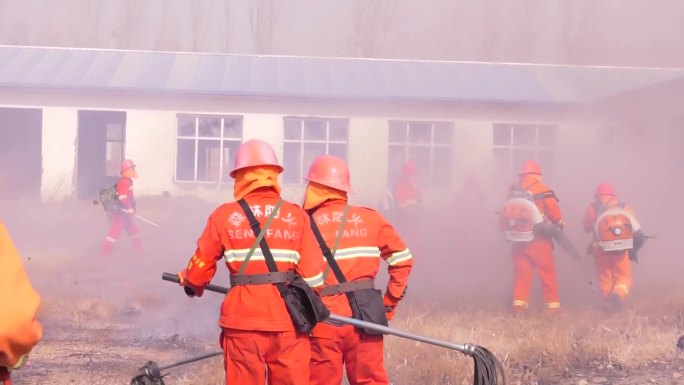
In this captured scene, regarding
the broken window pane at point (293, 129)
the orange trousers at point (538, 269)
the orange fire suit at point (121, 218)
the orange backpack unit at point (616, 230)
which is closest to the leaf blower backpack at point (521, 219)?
the orange trousers at point (538, 269)

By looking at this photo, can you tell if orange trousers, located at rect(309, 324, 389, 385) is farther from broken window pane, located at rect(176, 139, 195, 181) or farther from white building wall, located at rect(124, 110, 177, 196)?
broken window pane, located at rect(176, 139, 195, 181)

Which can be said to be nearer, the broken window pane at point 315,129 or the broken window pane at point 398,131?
the broken window pane at point 398,131

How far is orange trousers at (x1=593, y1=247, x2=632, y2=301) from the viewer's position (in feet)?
28.1

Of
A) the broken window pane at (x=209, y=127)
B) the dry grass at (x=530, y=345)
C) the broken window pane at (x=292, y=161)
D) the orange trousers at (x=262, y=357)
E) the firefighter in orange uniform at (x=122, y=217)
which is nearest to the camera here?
the orange trousers at (x=262, y=357)

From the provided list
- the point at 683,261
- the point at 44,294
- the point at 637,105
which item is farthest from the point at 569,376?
the point at 637,105

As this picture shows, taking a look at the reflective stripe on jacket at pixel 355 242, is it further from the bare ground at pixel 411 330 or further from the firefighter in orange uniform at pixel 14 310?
the firefighter in orange uniform at pixel 14 310

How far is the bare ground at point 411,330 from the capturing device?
19.4 ft

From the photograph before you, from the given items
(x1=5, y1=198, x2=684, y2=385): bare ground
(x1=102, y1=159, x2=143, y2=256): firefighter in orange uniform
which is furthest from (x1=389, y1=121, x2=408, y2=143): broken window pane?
(x1=5, y1=198, x2=684, y2=385): bare ground

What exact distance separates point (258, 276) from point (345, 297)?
26.2 inches

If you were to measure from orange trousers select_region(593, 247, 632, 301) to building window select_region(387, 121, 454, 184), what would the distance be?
34.9ft

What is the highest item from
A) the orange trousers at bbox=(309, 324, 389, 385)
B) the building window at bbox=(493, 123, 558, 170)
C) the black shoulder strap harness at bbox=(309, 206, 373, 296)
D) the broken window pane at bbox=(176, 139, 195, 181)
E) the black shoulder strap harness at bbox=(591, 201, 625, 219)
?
the building window at bbox=(493, 123, 558, 170)

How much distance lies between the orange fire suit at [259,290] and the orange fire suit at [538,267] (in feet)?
15.5

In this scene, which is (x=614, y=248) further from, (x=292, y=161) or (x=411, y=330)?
(x=292, y=161)

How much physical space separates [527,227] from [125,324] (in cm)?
384
